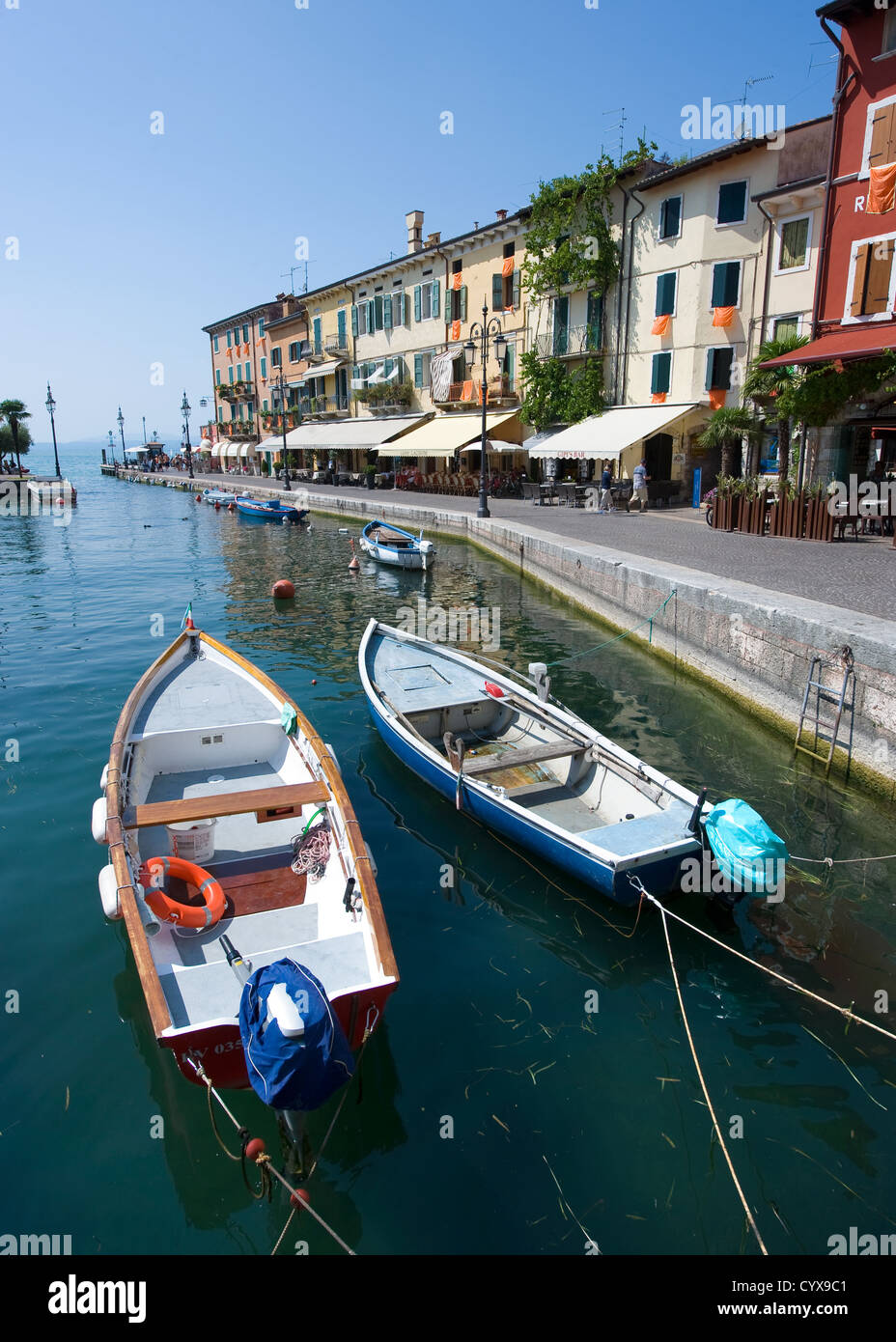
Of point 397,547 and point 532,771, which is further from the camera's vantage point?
point 397,547

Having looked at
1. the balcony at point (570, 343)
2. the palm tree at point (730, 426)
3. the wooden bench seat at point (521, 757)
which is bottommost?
the wooden bench seat at point (521, 757)

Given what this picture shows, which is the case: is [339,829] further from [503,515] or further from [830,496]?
[503,515]

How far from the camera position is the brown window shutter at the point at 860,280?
62.4ft

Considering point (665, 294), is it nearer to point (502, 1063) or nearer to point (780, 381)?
point (780, 381)

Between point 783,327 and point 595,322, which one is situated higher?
point 595,322

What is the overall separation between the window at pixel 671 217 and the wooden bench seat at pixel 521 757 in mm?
25493

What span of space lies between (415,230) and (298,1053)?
50.0 metres

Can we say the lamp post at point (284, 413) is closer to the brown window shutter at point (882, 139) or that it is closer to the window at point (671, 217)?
the window at point (671, 217)

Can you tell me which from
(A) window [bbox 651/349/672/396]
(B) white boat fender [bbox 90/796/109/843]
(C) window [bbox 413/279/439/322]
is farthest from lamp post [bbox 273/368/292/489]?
(B) white boat fender [bbox 90/796/109/843]

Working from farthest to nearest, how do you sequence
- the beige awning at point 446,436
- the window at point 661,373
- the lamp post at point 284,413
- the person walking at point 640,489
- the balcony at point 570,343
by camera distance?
the lamp post at point 284,413 → the beige awning at point 446,436 → the balcony at point 570,343 → the window at point 661,373 → the person walking at point 640,489

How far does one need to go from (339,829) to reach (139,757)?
295cm

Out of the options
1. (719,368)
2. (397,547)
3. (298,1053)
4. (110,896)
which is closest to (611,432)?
(719,368)

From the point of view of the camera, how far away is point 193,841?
734 centimetres

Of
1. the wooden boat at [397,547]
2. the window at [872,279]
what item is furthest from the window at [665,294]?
the wooden boat at [397,547]
